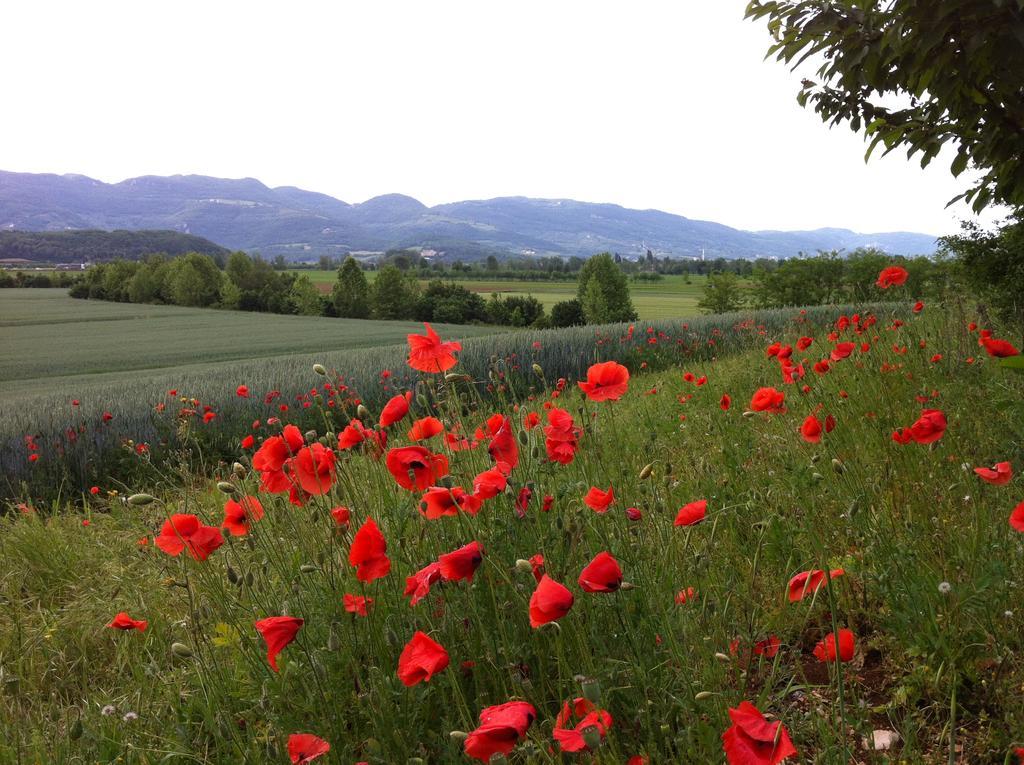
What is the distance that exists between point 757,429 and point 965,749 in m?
2.41

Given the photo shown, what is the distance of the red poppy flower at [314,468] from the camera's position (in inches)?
62.2

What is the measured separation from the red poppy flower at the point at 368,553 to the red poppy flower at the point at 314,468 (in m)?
0.38

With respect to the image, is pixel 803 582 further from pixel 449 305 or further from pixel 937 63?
pixel 449 305

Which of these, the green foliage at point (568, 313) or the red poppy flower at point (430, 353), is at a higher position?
the red poppy flower at point (430, 353)

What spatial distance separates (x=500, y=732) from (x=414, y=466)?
2.37ft

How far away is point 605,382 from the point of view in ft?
5.74

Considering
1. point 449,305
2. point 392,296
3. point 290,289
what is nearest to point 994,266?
point 449,305

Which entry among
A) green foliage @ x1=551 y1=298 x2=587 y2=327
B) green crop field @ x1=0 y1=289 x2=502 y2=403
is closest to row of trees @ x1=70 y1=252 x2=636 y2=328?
green foliage @ x1=551 y1=298 x2=587 y2=327

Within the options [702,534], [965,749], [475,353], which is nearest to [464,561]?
[965,749]

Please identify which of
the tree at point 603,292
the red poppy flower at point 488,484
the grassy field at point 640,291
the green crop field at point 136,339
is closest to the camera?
the red poppy flower at point 488,484

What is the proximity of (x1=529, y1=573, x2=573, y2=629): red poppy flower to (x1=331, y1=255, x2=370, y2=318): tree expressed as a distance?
126 feet

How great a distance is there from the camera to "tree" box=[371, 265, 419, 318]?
3744 centimetres

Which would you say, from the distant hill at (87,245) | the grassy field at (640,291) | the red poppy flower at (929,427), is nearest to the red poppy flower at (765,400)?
the red poppy flower at (929,427)

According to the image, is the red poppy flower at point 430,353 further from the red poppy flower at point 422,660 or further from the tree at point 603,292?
the tree at point 603,292
